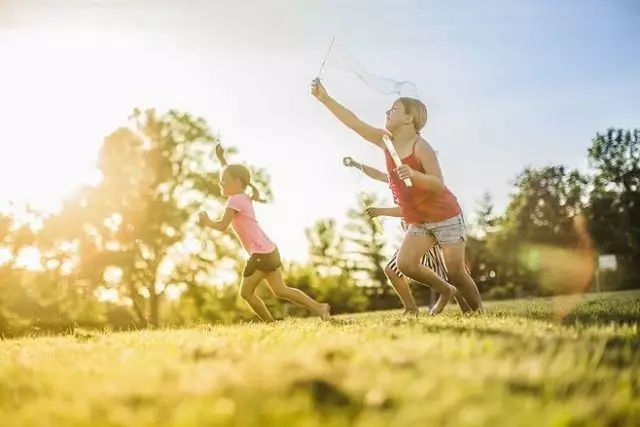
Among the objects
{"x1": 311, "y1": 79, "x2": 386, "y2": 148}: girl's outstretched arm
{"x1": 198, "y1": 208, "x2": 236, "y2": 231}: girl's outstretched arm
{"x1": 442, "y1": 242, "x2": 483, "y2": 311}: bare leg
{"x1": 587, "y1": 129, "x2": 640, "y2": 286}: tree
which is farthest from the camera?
{"x1": 587, "y1": 129, "x2": 640, "y2": 286}: tree

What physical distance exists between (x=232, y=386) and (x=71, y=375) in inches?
45.9

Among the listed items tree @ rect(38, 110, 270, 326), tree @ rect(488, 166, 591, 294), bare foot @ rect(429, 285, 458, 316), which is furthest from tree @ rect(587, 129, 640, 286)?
bare foot @ rect(429, 285, 458, 316)

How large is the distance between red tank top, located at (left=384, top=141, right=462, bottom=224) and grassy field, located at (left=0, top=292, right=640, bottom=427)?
426 cm

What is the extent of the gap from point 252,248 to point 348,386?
7000 mm

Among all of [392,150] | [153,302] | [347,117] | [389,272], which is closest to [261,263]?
[389,272]

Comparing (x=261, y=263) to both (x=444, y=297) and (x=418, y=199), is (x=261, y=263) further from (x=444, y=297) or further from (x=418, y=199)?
(x=444, y=297)

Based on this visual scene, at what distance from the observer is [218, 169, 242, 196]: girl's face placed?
32.4 feet

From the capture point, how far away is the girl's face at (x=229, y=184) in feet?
32.4

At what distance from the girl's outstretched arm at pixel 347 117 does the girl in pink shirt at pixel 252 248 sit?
1965mm

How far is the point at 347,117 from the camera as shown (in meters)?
8.64

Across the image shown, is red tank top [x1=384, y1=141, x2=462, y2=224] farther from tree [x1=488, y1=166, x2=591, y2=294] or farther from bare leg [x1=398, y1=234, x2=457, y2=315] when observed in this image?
tree [x1=488, y1=166, x2=591, y2=294]

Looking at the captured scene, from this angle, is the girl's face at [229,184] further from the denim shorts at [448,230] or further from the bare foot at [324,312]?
the denim shorts at [448,230]

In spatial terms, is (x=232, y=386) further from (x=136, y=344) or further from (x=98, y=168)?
(x=98, y=168)

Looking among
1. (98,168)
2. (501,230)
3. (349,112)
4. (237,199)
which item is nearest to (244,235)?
(237,199)
